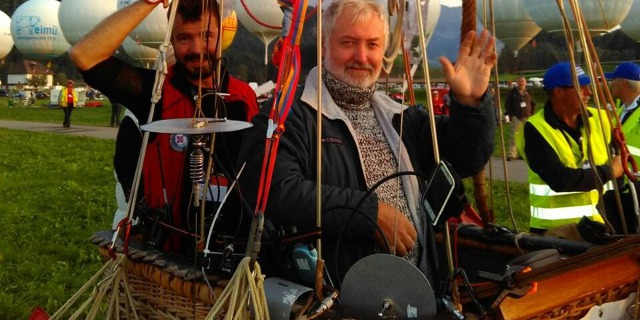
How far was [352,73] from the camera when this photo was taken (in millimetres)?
1988

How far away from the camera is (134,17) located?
6.80ft

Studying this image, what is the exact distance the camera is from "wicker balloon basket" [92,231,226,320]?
5.59 ft

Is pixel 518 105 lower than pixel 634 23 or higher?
lower

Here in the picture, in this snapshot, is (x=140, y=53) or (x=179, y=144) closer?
(x=179, y=144)

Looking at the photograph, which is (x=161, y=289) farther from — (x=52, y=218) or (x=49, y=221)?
(x=52, y=218)

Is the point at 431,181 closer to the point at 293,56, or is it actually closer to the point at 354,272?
the point at 354,272

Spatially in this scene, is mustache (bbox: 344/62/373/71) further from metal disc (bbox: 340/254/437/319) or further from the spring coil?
metal disc (bbox: 340/254/437/319)

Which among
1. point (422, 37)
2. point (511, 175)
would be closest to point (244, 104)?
point (422, 37)

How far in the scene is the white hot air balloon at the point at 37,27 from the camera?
1096 inches

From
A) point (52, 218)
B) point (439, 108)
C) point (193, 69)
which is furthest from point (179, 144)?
point (439, 108)

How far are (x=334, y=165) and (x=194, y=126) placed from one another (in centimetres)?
37

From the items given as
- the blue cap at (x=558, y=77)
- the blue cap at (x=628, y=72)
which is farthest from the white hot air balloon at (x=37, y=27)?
the blue cap at (x=558, y=77)

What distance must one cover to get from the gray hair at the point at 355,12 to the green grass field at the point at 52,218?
242 cm

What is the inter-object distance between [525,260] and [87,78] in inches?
54.8
